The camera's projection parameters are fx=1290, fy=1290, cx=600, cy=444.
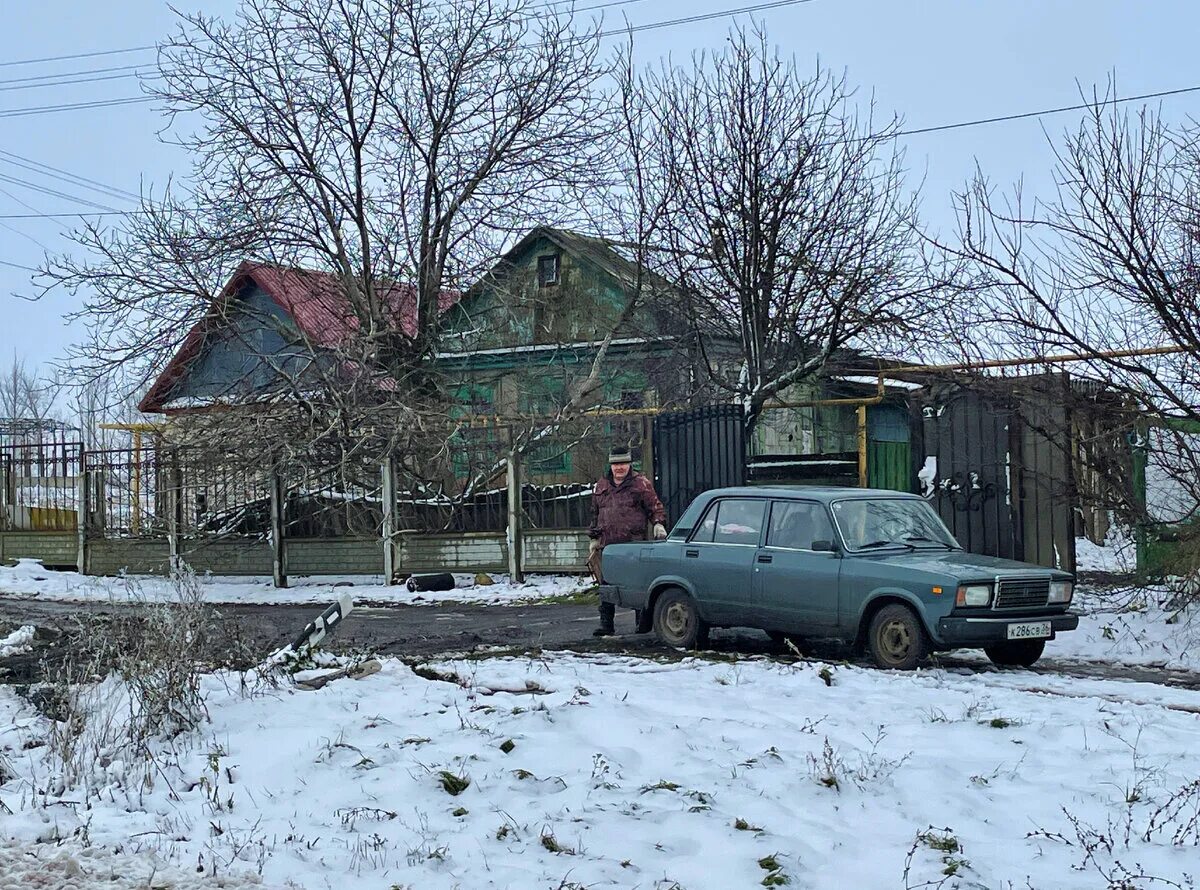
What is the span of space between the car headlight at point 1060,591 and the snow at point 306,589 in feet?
26.1

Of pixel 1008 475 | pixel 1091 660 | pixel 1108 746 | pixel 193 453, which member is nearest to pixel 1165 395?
pixel 1091 660

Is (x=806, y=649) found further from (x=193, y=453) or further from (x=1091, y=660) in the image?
(x=193, y=453)

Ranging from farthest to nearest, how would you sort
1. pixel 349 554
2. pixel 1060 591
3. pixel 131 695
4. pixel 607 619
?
pixel 349 554
pixel 607 619
pixel 1060 591
pixel 131 695

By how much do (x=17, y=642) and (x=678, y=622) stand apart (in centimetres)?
591

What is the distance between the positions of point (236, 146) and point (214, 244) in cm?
160

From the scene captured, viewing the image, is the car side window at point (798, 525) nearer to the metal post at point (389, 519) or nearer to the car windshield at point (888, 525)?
the car windshield at point (888, 525)

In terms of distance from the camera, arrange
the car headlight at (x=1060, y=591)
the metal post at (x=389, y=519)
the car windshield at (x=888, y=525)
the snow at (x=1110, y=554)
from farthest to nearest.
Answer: the metal post at (x=389, y=519)
the snow at (x=1110, y=554)
the car windshield at (x=888, y=525)
the car headlight at (x=1060, y=591)

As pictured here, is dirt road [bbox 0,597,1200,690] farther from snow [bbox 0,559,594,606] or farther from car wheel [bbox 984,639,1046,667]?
snow [bbox 0,559,594,606]

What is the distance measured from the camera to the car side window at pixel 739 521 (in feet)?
36.4

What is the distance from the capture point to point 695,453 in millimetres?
16609

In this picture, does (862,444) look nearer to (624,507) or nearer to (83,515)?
(624,507)

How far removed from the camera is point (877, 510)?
10852 mm

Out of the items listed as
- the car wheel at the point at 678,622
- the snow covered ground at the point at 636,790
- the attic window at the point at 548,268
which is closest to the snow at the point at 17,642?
the snow covered ground at the point at 636,790

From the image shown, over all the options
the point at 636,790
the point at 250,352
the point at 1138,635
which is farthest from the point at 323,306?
the point at 636,790
